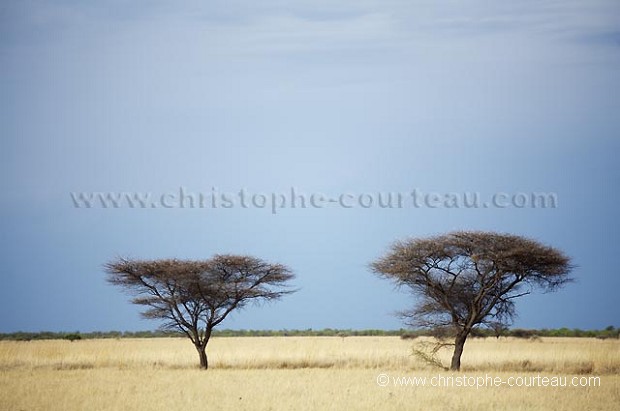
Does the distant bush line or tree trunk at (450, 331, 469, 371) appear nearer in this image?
tree trunk at (450, 331, 469, 371)

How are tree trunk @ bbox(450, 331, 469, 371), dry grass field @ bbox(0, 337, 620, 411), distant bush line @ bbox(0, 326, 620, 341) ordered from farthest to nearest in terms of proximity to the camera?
1. distant bush line @ bbox(0, 326, 620, 341)
2. tree trunk @ bbox(450, 331, 469, 371)
3. dry grass field @ bbox(0, 337, 620, 411)

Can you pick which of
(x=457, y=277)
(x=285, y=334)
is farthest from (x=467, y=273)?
(x=285, y=334)

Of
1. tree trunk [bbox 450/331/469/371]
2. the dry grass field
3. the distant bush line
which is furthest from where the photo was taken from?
the distant bush line

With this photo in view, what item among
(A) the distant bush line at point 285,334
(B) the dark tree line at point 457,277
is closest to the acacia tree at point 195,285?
(B) the dark tree line at point 457,277

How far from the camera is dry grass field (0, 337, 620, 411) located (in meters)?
23.1

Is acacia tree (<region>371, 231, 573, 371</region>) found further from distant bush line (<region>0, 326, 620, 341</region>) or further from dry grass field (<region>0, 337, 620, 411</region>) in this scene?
distant bush line (<region>0, 326, 620, 341</region>)

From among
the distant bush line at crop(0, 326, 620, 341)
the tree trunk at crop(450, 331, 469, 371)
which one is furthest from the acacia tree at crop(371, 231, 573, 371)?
the distant bush line at crop(0, 326, 620, 341)

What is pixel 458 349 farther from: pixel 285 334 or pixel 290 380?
pixel 285 334

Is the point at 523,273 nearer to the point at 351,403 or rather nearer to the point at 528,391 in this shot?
the point at 528,391

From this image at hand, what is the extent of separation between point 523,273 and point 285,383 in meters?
11.5

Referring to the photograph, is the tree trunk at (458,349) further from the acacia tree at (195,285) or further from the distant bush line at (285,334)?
the distant bush line at (285,334)

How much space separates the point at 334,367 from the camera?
121 feet

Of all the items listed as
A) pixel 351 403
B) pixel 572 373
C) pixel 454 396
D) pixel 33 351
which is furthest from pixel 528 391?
pixel 33 351

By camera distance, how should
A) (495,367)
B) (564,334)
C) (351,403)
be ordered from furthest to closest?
(564,334) < (495,367) < (351,403)
